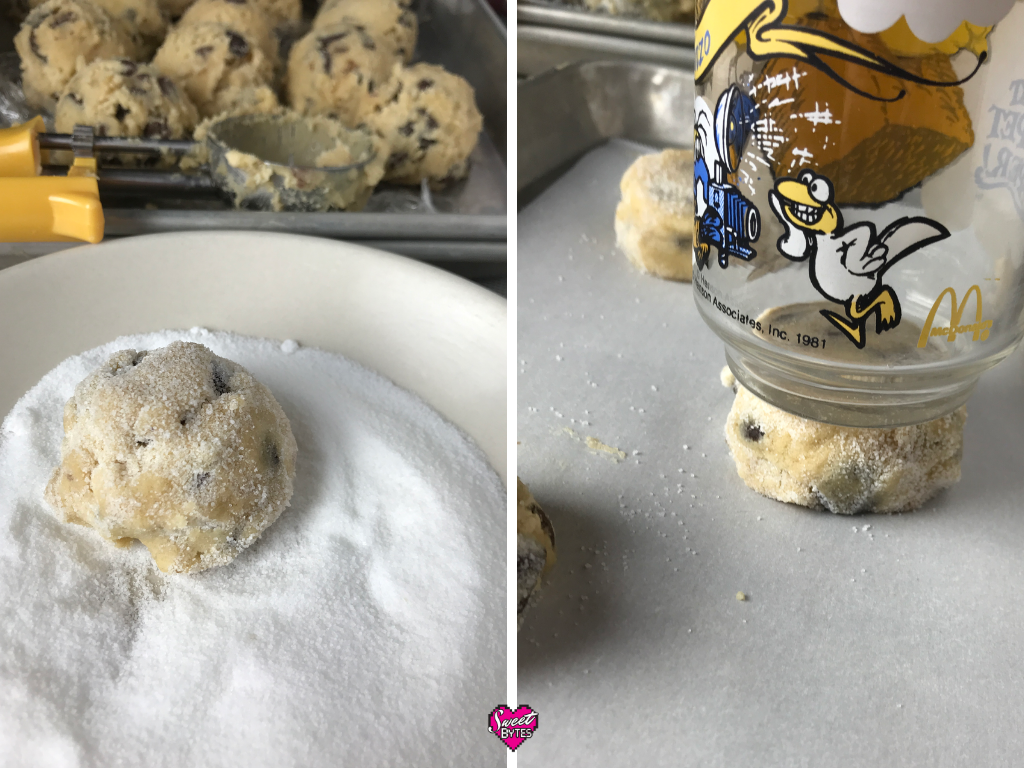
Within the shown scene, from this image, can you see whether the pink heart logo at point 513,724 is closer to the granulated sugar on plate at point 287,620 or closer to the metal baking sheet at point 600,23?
the granulated sugar on plate at point 287,620

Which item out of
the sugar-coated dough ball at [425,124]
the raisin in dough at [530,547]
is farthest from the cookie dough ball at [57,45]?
the raisin in dough at [530,547]

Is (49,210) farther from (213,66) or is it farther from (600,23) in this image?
(600,23)

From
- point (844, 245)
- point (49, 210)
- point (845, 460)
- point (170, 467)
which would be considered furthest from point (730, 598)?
point (49, 210)

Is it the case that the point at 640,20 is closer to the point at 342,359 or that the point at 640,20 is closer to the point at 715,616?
the point at 342,359

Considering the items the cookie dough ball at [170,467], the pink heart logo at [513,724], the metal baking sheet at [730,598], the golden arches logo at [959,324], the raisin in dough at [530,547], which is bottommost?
the pink heart logo at [513,724]

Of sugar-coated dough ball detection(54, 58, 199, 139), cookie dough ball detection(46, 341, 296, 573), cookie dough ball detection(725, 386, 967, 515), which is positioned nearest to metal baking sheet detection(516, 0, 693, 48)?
sugar-coated dough ball detection(54, 58, 199, 139)

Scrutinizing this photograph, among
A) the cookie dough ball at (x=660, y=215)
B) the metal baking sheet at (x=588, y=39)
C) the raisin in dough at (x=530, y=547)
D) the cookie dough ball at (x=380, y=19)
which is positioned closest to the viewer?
the raisin in dough at (x=530, y=547)
